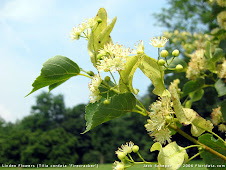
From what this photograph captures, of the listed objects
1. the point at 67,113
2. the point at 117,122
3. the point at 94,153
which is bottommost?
the point at 94,153

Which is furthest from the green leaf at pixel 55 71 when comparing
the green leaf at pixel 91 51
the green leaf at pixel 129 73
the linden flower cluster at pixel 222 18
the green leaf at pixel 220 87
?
the linden flower cluster at pixel 222 18

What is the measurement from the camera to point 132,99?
734mm

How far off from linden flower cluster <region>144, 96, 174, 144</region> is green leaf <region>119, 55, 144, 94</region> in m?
0.11

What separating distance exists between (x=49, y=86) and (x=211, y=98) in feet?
7.06

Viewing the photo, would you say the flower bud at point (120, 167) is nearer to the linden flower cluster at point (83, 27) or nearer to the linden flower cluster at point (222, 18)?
the linden flower cluster at point (83, 27)

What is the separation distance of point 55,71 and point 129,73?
277mm

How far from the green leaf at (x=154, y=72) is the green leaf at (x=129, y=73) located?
4 centimetres

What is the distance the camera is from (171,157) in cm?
74

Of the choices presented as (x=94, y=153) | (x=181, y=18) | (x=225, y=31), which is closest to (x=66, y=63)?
(x=225, y=31)

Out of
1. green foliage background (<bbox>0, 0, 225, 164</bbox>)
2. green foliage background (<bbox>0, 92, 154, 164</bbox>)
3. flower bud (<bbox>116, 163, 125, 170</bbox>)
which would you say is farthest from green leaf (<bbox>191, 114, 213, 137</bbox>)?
green foliage background (<bbox>0, 92, 154, 164</bbox>)

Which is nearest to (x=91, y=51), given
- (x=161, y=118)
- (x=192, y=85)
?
(x=161, y=118)

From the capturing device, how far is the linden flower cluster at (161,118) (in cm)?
77

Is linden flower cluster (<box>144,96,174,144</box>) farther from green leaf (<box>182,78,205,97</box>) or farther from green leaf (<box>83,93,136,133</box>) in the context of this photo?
green leaf (<box>182,78,205,97</box>)

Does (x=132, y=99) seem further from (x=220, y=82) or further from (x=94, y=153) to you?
(x=94, y=153)
